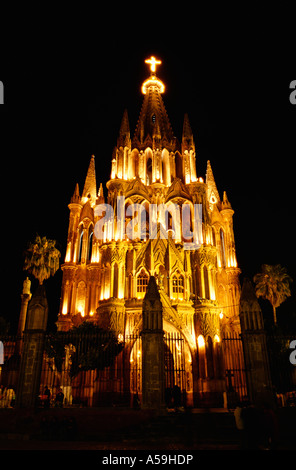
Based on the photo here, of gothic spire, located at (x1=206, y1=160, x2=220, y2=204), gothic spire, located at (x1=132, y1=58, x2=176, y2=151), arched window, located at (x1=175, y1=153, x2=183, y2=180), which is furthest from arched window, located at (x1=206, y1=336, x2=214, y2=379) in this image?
gothic spire, located at (x1=132, y1=58, x2=176, y2=151)

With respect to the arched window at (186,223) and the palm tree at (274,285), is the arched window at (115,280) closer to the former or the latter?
the arched window at (186,223)

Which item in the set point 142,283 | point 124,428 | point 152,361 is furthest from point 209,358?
point 124,428

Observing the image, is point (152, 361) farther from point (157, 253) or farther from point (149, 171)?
point (149, 171)

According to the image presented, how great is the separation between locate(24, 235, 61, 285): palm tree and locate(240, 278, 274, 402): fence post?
81.2ft

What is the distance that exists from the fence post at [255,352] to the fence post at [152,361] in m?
3.83

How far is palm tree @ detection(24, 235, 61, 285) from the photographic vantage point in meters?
36.9

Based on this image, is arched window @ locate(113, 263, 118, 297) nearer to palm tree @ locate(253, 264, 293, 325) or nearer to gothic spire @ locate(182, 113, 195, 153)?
palm tree @ locate(253, 264, 293, 325)

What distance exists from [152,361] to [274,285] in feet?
85.5

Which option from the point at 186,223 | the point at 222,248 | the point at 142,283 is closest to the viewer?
the point at 142,283

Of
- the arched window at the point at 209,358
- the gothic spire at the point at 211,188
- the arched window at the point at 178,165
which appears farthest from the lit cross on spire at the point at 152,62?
the arched window at the point at 209,358

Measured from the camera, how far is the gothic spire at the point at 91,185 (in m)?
46.8

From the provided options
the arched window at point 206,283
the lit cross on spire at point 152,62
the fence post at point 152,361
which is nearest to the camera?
the fence post at point 152,361

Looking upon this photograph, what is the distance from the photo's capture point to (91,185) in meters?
47.9

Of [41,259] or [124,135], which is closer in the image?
[41,259]
